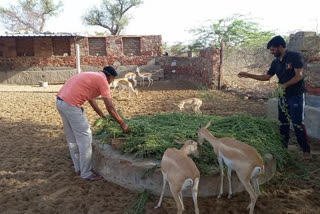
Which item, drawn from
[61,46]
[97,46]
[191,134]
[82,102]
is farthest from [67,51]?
[191,134]

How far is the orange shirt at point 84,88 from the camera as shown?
13.8ft

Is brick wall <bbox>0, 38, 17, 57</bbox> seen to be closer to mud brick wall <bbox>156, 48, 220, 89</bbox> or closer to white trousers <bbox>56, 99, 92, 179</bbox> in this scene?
mud brick wall <bbox>156, 48, 220, 89</bbox>

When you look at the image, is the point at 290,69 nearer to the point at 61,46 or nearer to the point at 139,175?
the point at 139,175

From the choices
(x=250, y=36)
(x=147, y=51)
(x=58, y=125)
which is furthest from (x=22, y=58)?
(x=250, y=36)

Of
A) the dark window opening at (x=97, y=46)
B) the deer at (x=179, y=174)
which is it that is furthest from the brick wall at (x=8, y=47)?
the deer at (x=179, y=174)

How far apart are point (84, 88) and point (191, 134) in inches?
70.9

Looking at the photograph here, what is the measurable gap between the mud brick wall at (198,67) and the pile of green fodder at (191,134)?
7695 mm

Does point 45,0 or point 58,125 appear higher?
point 45,0

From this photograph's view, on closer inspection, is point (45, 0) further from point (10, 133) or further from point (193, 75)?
point (10, 133)

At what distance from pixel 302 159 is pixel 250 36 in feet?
51.6

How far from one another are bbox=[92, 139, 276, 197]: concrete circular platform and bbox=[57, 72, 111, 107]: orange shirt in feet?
3.00

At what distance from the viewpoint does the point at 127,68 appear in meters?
20.0

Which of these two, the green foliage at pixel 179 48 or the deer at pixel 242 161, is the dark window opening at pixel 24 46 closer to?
the green foliage at pixel 179 48

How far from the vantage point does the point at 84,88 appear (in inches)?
167
